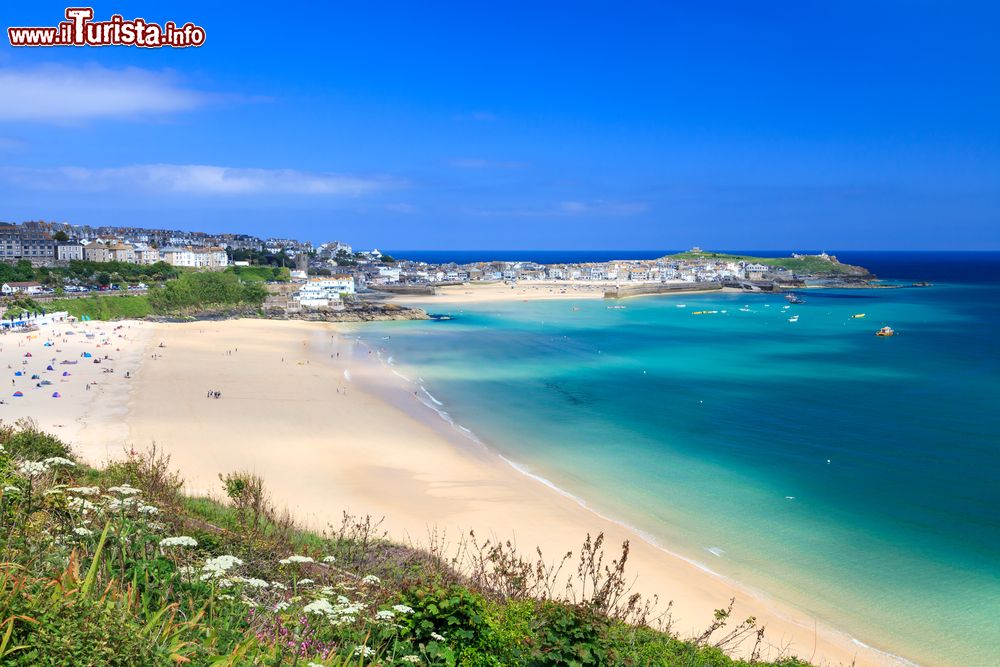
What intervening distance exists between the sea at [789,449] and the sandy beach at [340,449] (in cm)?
94

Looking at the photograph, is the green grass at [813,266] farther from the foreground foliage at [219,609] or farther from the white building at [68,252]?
the foreground foliage at [219,609]

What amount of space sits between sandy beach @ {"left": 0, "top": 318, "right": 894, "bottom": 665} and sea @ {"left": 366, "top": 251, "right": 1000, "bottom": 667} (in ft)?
3.07

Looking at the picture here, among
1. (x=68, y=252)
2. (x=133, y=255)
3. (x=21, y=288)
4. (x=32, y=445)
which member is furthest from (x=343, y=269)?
(x=32, y=445)

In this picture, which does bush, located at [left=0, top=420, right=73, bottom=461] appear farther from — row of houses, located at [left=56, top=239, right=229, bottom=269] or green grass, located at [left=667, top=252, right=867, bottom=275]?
green grass, located at [left=667, top=252, right=867, bottom=275]

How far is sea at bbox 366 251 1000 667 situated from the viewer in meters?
11.7

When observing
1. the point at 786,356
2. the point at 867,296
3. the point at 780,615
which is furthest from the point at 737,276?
the point at 780,615

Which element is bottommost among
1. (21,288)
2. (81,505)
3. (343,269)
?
(81,505)

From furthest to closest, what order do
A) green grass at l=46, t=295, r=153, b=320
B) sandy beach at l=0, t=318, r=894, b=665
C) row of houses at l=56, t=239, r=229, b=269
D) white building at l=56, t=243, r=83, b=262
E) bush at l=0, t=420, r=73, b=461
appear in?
row of houses at l=56, t=239, r=229, b=269
white building at l=56, t=243, r=83, b=262
green grass at l=46, t=295, r=153, b=320
sandy beach at l=0, t=318, r=894, b=665
bush at l=0, t=420, r=73, b=461

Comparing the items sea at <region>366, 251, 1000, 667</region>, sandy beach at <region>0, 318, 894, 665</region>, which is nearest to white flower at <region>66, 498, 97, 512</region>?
sandy beach at <region>0, 318, 894, 665</region>

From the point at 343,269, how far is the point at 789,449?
100 m

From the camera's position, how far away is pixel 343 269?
371 feet

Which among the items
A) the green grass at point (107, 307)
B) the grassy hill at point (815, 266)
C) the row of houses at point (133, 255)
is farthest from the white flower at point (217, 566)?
the grassy hill at point (815, 266)

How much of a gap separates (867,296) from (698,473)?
283 ft

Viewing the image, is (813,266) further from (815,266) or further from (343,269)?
(343,269)
